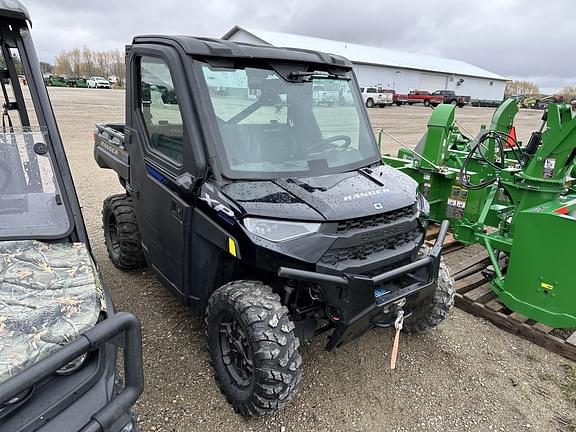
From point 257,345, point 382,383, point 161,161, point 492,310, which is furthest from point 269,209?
point 492,310

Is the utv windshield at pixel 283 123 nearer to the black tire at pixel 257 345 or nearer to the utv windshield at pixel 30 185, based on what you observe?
the black tire at pixel 257 345

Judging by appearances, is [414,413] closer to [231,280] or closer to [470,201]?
[231,280]

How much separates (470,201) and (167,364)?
3588 mm

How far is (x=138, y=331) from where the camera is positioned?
55.8 inches

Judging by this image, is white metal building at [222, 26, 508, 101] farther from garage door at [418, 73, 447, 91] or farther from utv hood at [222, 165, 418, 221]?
utv hood at [222, 165, 418, 221]

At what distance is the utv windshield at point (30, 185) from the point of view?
2.15 meters

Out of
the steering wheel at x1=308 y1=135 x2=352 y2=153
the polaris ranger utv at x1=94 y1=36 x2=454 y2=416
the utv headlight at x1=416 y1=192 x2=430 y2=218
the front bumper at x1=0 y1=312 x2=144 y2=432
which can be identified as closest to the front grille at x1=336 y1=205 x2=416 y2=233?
the polaris ranger utv at x1=94 y1=36 x2=454 y2=416

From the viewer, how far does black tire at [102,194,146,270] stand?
12.9 ft

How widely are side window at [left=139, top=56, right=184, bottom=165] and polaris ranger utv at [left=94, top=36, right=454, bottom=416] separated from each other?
14 millimetres

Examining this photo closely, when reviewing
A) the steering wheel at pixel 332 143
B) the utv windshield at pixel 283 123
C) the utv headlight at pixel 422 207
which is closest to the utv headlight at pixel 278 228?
the utv windshield at pixel 283 123

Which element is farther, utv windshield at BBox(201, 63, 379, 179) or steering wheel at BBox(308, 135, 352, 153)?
steering wheel at BBox(308, 135, 352, 153)

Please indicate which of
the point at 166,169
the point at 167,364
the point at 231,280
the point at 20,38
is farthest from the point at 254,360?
the point at 20,38

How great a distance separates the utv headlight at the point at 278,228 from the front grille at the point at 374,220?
174 millimetres

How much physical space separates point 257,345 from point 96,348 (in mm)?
1039
